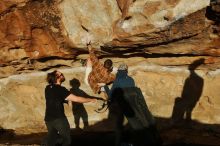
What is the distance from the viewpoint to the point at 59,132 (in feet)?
27.1

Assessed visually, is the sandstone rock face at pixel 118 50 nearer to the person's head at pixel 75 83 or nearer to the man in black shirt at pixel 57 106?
the person's head at pixel 75 83

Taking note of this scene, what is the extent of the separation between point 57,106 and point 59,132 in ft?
1.68

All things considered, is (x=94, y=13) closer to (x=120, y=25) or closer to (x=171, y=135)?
(x=120, y=25)

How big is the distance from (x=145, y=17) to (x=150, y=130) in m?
2.00

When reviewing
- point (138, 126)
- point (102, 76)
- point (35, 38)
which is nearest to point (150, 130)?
point (138, 126)

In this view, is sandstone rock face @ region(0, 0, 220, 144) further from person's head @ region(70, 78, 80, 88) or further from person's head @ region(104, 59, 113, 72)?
person's head @ region(104, 59, 113, 72)

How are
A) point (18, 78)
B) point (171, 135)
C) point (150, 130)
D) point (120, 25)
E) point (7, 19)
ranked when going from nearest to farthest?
point (150, 130)
point (120, 25)
point (7, 19)
point (171, 135)
point (18, 78)

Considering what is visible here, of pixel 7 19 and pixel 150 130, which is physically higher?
pixel 7 19

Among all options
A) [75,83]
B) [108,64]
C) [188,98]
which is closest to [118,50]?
[108,64]

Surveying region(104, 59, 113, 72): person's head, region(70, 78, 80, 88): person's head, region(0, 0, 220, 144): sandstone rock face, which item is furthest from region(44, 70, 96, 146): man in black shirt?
region(70, 78, 80, 88): person's head

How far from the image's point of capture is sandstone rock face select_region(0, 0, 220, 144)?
8.20 m

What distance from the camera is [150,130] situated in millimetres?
7797

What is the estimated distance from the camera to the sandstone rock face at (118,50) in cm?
820

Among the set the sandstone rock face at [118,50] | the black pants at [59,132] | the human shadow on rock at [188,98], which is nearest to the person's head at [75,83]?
the sandstone rock face at [118,50]
